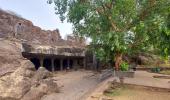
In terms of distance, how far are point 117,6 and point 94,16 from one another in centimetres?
152

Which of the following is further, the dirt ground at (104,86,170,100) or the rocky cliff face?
the rocky cliff face

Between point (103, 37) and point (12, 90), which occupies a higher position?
point (103, 37)

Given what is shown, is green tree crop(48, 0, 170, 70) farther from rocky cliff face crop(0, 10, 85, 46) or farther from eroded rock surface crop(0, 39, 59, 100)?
eroded rock surface crop(0, 39, 59, 100)

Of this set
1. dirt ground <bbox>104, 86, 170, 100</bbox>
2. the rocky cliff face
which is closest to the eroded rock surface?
dirt ground <bbox>104, 86, 170, 100</bbox>

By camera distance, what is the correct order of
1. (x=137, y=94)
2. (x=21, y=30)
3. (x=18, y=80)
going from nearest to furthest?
(x=137, y=94)
(x=18, y=80)
(x=21, y=30)

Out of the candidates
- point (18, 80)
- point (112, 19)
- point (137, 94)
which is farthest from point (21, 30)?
point (137, 94)

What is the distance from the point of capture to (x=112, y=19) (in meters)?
15.5

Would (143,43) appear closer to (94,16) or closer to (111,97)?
(94,16)

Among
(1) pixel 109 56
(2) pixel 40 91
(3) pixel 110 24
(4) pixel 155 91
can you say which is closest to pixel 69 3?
(3) pixel 110 24

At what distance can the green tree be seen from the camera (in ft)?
48.7

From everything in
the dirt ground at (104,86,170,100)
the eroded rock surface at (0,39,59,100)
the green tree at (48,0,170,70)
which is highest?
the green tree at (48,0,170,70)

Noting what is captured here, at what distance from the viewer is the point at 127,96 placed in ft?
34.7

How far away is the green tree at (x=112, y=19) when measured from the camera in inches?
585

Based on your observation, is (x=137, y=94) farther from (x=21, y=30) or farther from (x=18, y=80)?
(x=21, y=30)
